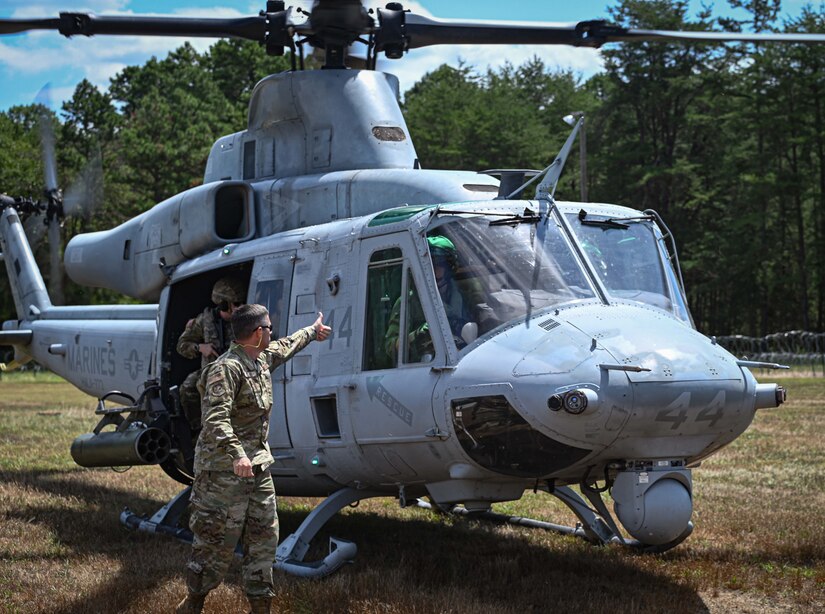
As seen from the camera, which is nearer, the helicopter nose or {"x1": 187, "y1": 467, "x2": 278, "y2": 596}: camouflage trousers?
{"x1": 187, "y1": 467, "x2": 278, "y2": 596}: camouflage trousers

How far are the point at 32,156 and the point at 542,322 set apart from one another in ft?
158

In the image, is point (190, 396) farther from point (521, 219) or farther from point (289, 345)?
point (521, 219)

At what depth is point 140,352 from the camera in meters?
9.84

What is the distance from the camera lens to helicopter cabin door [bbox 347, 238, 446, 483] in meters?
6.39

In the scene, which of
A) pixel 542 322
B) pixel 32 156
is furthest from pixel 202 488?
pixel 32 156

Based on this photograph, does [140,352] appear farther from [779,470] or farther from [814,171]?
[814,171]

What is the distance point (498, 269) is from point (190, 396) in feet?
9.91

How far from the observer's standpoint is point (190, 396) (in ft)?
27.0

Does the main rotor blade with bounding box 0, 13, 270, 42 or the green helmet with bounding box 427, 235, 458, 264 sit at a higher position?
the main rotor blade with bounding box 0, 13, 270, 42

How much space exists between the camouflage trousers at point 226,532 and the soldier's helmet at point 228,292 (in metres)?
2.71

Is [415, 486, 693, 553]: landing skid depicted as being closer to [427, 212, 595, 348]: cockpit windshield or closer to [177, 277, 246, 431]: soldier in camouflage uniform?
[427, 212, 595, 348]: cockpit windshield

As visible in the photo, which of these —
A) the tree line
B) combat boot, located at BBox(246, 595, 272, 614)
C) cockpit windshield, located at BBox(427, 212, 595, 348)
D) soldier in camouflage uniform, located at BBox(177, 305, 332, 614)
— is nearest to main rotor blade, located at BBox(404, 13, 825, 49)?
cockpit windshield, located at BBox(427, 212, 595, 348)

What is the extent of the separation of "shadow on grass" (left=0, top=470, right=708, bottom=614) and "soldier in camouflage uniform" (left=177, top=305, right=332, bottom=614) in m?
0.57

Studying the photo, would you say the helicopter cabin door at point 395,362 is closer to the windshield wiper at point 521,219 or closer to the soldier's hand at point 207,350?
the windshield wiper at point 521,219
